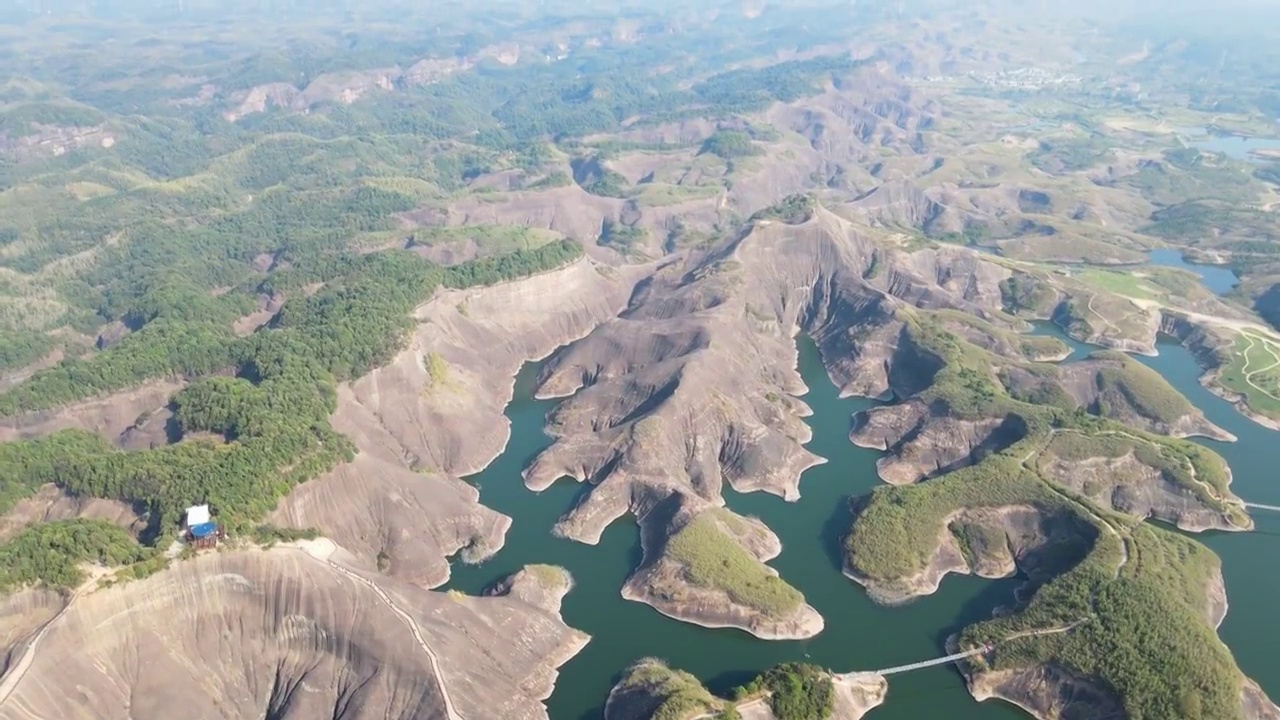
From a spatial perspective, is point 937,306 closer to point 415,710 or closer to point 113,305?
point 415,710

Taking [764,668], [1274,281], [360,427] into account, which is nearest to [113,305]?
[360,427]

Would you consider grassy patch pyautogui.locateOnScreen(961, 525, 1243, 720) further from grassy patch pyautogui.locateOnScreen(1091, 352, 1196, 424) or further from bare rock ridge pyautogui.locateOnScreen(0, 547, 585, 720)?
bare rock ridge pyautogui.locateOnScreen(0, 547, 585, 720)

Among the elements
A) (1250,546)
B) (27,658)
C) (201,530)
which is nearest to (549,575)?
(201,530)

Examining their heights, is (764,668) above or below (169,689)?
below

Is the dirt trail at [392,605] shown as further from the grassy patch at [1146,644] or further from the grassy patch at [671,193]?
the grassy patch at [671,193]

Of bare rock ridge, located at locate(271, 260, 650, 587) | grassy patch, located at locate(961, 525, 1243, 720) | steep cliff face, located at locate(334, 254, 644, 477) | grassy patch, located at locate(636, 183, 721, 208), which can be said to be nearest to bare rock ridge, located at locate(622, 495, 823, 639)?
grassy patch, located at locate(961, 525, 1243, 720)

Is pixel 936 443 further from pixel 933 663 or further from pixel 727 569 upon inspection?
pixel 727 569
